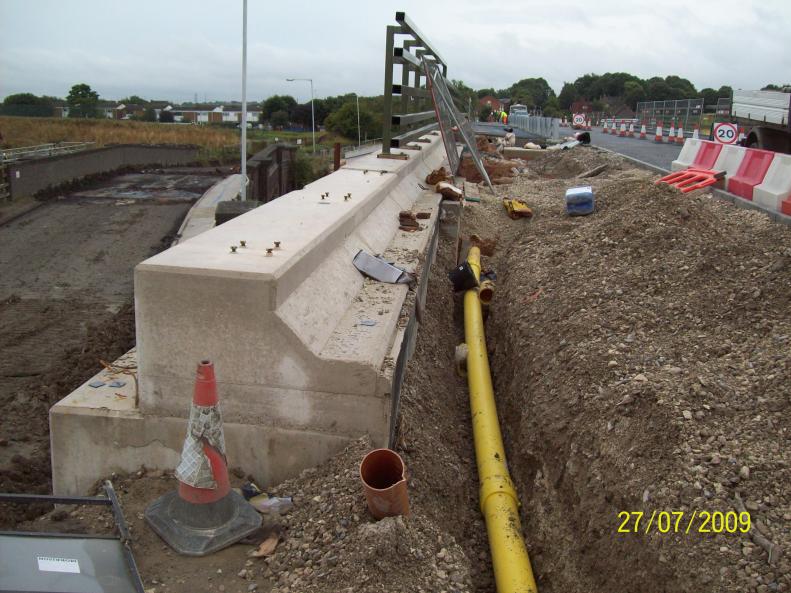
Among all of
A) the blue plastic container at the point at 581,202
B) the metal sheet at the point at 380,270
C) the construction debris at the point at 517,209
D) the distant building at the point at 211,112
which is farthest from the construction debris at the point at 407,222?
the distant building at the point at 211,112

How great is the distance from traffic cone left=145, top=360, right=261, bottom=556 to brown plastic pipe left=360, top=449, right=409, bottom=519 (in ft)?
2.08

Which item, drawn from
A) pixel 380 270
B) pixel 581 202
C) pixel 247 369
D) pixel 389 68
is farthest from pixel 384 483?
pixel 389 68

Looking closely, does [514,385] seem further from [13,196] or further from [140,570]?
[13,196]

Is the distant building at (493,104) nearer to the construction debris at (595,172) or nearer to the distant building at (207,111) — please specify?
the distant building at (207,111)

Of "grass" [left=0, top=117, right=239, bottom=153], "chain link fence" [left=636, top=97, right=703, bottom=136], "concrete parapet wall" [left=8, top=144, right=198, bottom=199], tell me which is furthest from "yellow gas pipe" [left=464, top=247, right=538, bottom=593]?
"grass" [left=0, top=117, right=239, bottom=153]

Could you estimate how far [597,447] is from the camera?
4.32 meters

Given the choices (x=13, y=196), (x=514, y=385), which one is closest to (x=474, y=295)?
(x=514, y=385)

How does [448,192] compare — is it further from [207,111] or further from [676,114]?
[207,111]

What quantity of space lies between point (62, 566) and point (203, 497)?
2.52 ft

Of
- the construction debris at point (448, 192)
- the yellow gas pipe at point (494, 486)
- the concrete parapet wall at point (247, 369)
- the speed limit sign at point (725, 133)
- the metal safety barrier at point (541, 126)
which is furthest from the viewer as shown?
the metal safety barrier at point (541, 126)

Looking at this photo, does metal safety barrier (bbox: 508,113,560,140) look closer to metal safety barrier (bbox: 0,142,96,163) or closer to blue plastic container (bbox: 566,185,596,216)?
blue plastic container (bbox: 566,185,596,216)

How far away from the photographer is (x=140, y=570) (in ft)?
11.6
